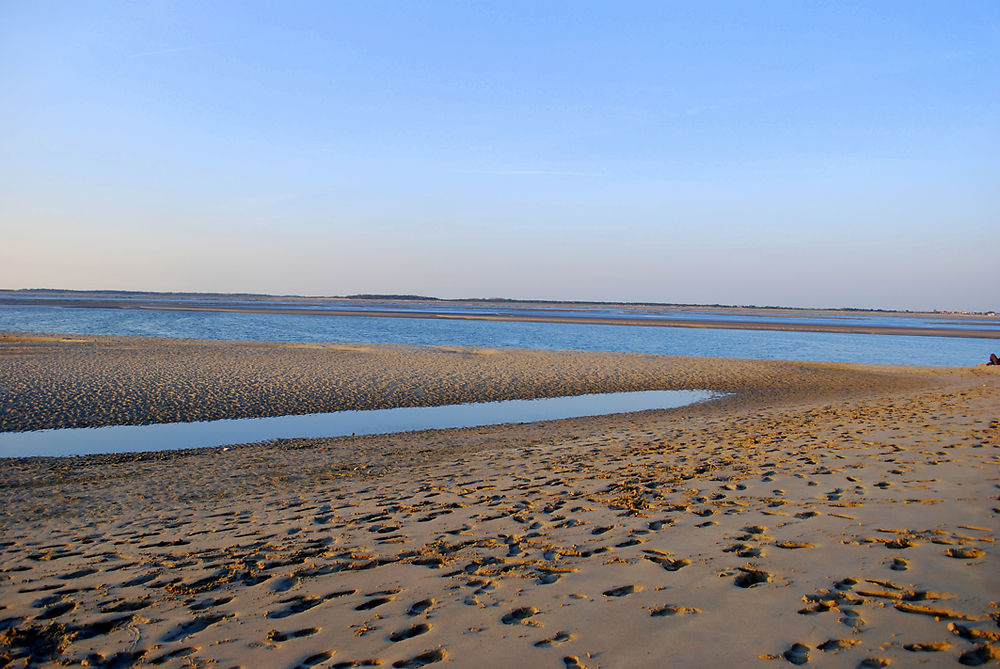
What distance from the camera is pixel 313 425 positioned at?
14.0m

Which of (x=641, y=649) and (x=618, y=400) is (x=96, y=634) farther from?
(x=618, y=400)

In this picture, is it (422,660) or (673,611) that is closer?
(422,660)

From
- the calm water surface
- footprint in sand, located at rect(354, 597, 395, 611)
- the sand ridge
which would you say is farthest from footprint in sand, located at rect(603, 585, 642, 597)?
the calm water surface

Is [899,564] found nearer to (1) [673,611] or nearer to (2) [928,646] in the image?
(2) [928,646]

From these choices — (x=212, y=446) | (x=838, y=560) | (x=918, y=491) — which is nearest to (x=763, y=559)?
(x=838, y=560)

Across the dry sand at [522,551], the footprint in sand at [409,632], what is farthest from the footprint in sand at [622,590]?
the footprint in sand at [409,632]

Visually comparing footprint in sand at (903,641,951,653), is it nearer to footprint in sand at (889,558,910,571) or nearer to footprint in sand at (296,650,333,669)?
footprint in sand at (889,558,910,571)

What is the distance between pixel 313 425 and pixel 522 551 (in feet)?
32.5

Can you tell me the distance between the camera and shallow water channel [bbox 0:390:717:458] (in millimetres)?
11617

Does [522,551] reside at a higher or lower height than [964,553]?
lower

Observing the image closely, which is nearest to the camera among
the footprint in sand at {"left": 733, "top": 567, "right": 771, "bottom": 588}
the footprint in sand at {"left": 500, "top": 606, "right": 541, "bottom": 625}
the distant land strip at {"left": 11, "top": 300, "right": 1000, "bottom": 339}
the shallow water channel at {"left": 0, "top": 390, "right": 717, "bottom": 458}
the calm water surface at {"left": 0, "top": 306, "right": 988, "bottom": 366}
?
the footprint in sand at {"left": 500, "top": 606, "right": 541, "bottom": 625}

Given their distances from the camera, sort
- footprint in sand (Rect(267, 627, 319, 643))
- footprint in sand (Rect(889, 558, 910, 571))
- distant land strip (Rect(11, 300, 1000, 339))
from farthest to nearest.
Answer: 1. distant land strip (Rect(11, 300, 1000, 339))
2. footprint in sand (Rect(889, 558, 910, 571))
3. footprint in sand (Rect(267, 627, 319, 643))

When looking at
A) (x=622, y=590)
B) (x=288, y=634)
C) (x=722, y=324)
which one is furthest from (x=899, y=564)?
(x=722, y=324)

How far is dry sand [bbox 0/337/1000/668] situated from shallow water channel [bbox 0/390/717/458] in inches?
61.5
